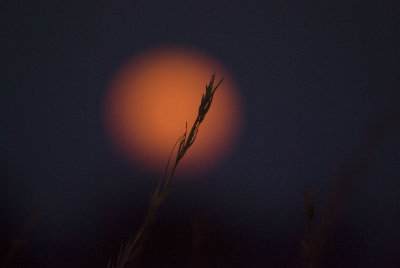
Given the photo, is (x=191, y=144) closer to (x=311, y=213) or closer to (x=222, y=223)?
(x=311, y=213)

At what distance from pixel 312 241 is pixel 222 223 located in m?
15.0

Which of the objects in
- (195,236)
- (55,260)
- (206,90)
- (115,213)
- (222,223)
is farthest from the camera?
(115,213)

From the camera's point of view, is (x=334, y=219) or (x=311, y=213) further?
(x=311, y=213)

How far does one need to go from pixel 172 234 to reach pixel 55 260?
15294 mm

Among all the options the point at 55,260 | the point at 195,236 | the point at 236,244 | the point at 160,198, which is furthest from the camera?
the point at 236,244

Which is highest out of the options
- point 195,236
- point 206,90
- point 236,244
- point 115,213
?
point 206,90

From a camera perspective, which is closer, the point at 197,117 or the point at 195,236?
the point at 197,117

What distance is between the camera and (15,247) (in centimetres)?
79

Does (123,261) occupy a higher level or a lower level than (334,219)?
lower

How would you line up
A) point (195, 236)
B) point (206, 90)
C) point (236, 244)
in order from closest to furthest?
1. point (206, 90)
2. point (195, 236)
3. point (236, 244)

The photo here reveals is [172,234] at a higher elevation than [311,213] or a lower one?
lower

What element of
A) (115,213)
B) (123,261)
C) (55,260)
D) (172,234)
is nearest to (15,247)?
(123,261)

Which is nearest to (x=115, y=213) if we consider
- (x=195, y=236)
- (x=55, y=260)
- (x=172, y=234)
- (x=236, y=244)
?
(x=172, y=234)

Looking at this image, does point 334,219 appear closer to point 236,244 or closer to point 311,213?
point 311,213
